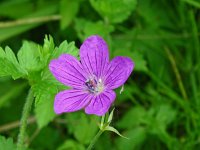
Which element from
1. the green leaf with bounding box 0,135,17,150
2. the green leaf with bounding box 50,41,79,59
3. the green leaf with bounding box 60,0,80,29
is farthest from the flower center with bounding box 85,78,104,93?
the green leaf with bounding box 60,0,80,29

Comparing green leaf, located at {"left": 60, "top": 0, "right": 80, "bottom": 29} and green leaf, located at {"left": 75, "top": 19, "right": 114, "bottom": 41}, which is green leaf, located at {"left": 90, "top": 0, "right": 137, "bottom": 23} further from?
green leaf, located at {"left": 60, "top": 0, "right": 80, "bottom": 29}

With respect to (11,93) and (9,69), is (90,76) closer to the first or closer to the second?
(9,69)

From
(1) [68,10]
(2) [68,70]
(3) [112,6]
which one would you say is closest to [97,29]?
(3) [112,6]

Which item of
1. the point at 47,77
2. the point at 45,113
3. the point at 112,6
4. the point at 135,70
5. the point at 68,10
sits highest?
the point at 47,77

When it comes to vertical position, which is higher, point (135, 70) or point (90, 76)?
point (90, 76)

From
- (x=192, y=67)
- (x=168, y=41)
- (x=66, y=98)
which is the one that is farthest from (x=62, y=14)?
(x=66, y=98)

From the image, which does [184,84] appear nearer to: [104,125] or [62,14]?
[62,14]
